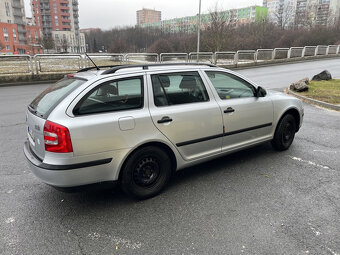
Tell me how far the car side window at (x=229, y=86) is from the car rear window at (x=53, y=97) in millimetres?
1896

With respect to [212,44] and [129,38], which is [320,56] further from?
[129,38]

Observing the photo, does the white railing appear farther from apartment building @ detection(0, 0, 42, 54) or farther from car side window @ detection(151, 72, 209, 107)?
apartment building @ detection(0, 0, 42, 54)

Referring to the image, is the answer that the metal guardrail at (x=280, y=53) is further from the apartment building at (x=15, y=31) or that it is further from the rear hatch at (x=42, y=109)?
the apartment building at (x=15, y=31)

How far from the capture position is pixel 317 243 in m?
2.54

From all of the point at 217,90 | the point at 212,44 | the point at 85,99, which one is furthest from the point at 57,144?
the point at 212,44

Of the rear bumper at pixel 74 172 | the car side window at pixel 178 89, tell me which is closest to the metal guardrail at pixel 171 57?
the car side window at pixel 178 89

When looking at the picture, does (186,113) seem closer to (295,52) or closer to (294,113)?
(294,113)

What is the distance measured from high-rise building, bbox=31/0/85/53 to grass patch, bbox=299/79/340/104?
99.5 meters

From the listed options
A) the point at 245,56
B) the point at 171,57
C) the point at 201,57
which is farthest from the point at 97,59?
the point at 245,56

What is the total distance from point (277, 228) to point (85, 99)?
246 cm

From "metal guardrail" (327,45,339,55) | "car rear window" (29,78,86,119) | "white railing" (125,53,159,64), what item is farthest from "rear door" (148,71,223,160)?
"metal guardrail" (327,45,339,55)

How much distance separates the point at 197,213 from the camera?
119 inches

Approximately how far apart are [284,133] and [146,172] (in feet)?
9.29

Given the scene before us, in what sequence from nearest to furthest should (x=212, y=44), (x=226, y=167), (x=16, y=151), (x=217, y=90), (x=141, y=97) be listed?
1. (x=141, y=97)
2. (x=217, y=90)
3. (x=226, y=167)
4. (x=16, y=151)
5. (x=212, y=44)
